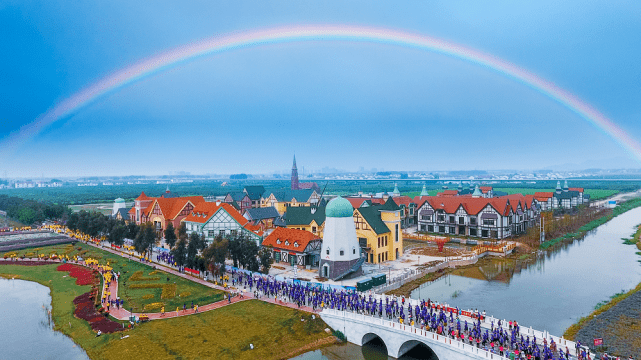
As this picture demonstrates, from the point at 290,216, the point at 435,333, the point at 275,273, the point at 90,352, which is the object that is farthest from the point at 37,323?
the point at 290,216

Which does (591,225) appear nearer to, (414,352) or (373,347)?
(414,352)

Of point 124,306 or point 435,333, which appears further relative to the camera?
point 124,306

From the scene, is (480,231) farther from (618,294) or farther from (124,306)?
(124,306)

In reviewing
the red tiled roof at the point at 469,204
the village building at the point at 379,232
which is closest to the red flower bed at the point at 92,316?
the village building at the point at 379,232

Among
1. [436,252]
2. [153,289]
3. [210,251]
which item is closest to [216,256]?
[210,251]

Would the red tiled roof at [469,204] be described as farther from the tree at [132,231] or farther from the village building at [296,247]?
the tree at [132,231]

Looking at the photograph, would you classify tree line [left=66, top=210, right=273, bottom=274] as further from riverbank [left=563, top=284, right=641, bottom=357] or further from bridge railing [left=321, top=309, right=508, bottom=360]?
riverbank [left=563, top=284, right=641, bottom=357]
